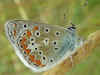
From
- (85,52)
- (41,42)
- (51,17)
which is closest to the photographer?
(85,52)

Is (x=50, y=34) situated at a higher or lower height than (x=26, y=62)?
higher

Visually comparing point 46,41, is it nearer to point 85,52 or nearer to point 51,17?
point 85,52

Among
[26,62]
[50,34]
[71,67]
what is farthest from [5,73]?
[71,67]

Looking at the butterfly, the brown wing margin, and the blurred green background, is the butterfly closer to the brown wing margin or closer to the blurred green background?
the blurred green background

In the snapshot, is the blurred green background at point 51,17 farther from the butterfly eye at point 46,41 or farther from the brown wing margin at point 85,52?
the butterfly eye at point 46,41

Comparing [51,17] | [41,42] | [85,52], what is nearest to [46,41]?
[41,42]

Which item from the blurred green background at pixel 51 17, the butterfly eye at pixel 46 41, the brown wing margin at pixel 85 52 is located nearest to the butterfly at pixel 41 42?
the butterfly eye at pixel 46 41

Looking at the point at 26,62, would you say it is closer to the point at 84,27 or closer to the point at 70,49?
the point at 70,49
